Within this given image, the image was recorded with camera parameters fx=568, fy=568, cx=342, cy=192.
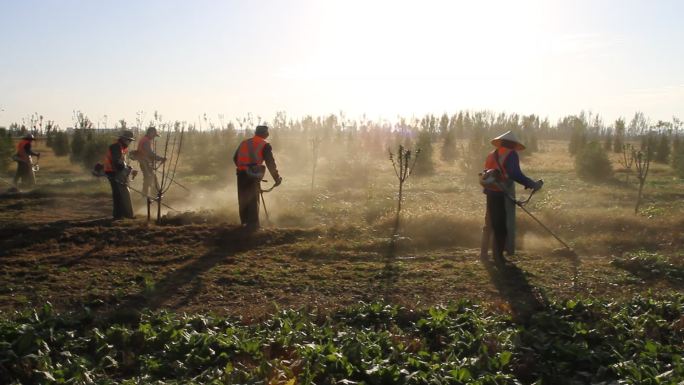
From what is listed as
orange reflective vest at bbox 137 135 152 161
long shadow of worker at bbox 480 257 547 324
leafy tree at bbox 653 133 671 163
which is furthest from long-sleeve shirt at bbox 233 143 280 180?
leafy tree at bbox 653 133 671 163

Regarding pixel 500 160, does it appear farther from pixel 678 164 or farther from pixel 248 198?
pixel 678 164

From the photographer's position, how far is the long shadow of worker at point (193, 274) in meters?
6.47

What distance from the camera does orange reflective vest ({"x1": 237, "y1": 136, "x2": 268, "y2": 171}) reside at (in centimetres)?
991

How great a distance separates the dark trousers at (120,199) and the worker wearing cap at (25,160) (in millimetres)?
6767

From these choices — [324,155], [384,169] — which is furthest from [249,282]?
[324,155]

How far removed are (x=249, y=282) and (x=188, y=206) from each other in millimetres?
8296

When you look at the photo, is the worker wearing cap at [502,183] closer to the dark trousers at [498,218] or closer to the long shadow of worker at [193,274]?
the dark trousers at [498,218]

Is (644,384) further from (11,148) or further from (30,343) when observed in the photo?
(11,148)

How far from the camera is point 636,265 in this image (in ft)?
26.1

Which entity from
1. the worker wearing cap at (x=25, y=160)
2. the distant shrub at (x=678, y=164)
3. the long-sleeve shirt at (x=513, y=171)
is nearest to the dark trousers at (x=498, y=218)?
the long-sleeve shirt at (x=513, y=171)

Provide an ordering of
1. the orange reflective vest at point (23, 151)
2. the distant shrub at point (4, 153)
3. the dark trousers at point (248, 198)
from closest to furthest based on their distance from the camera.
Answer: the dark trousers at point (248, 198) < the orange reflective vest at point (23, 151) < the distant shrub at point (4, 153)

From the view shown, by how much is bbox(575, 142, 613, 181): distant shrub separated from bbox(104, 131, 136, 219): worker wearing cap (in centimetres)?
2059

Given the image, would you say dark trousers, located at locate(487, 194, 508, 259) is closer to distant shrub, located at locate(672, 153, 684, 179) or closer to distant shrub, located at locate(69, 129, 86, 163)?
distant shrub, located at locate(672, 153, 684, 179)

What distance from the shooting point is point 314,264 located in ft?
27.6
